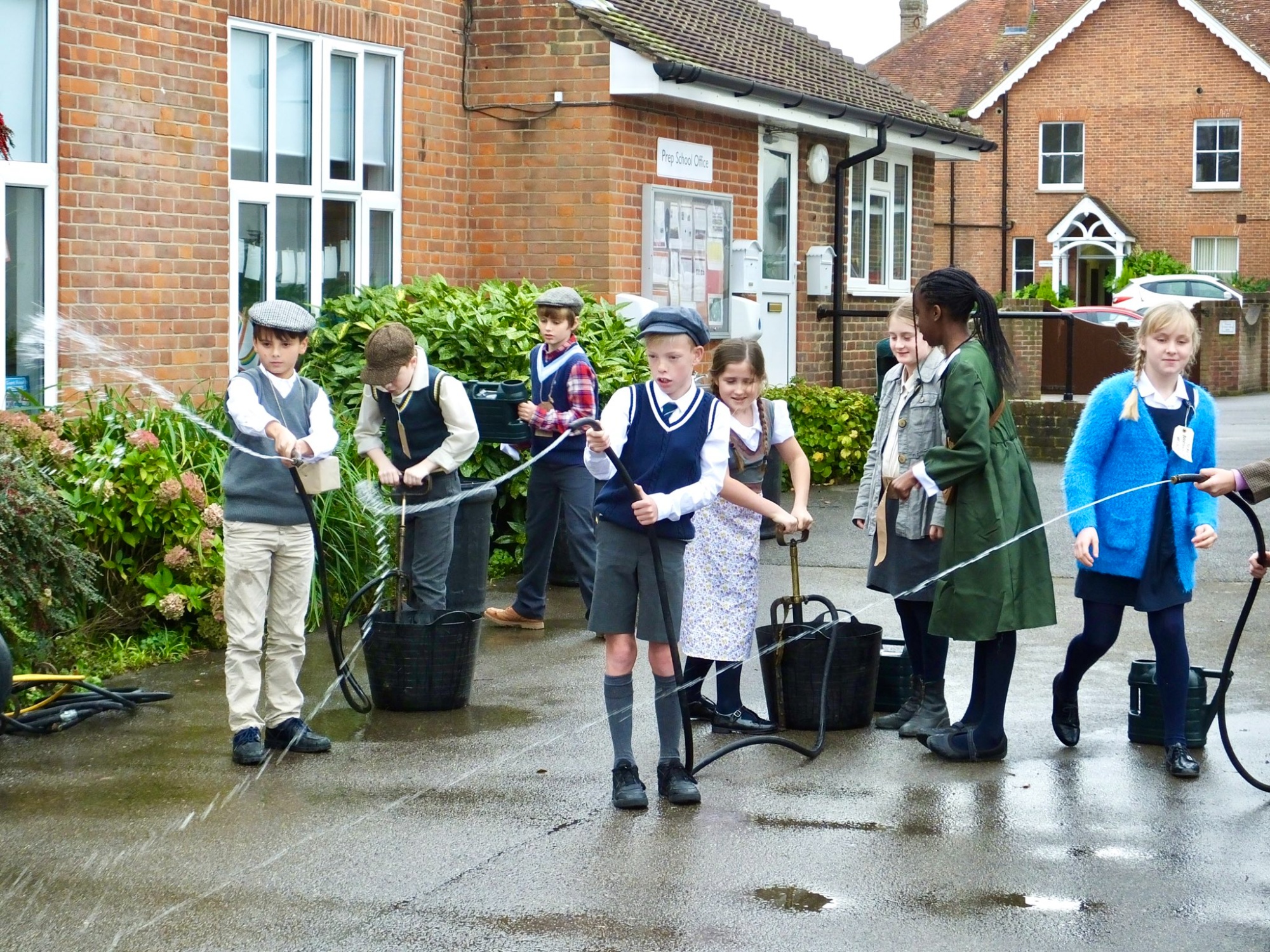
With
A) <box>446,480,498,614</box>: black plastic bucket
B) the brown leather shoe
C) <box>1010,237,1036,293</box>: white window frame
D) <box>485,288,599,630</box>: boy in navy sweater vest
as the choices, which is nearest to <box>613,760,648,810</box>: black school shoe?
<box>485,288,599,630</box>: boy in navy sweater vest

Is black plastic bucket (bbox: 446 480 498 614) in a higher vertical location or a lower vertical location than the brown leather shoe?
higher

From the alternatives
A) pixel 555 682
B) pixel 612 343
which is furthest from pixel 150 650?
pixel 612 343

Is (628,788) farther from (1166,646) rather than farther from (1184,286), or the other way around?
(1184,286)

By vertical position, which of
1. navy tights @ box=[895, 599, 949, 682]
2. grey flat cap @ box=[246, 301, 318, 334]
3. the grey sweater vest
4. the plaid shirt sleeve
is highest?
grey flat cap @ box=[246, 301, 318, 334]

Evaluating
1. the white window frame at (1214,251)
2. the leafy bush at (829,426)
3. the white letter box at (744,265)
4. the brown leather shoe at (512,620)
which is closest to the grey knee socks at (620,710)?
the brown leather shoe at (512,620)

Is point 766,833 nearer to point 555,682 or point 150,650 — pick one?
point 555,682

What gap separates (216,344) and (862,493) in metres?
6.17

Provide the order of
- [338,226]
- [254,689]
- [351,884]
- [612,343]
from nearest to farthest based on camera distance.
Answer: [351,884], [254,689], [612,343], [338,226]

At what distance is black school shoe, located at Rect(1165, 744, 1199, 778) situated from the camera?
638cm

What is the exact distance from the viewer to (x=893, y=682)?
754 cm

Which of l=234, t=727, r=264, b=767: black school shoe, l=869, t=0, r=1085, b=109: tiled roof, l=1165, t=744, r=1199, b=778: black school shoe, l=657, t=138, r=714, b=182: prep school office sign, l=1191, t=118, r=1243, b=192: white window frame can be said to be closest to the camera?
l=1165, t=744, r=1199, b=778: black school shoe

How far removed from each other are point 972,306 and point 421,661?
272cm

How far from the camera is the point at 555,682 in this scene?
812 cm

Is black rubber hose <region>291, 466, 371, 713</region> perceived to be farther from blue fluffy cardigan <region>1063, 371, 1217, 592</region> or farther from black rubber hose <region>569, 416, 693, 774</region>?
blue fluffy cardigan <region>1063, 371, 1217, 592</region>
